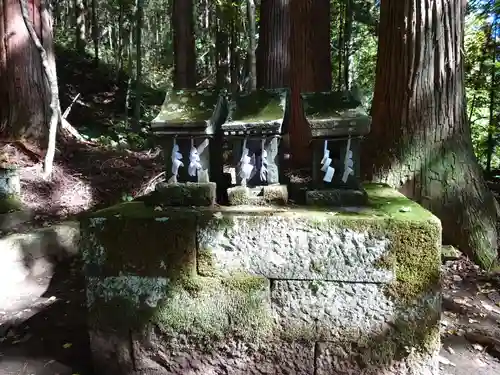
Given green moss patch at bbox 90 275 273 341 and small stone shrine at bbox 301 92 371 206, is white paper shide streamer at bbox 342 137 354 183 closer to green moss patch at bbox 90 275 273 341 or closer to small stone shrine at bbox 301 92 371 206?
small stone shrine at bbox 301 92 371 206

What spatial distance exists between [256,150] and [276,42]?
4283 mm

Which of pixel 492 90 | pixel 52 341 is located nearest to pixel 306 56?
pixel 492 90

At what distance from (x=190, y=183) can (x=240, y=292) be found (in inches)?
28.7

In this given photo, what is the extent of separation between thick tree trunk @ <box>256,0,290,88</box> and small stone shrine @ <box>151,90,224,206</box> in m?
3.89

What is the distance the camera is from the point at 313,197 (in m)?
2.46

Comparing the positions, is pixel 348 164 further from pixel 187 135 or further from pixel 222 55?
pixel 222 55

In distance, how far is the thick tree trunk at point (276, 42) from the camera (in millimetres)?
6180

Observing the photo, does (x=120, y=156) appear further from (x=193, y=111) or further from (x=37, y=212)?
(x=193, y=111)

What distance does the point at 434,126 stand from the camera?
3.70m

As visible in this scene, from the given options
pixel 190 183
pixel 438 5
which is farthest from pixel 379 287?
pixel 438 5

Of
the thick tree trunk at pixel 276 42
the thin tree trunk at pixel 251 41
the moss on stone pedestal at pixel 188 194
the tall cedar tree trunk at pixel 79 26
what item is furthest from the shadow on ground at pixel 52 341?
the tall cedar tree trunk at pixel 79 26

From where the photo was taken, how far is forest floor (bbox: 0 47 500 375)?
2562 millimetres

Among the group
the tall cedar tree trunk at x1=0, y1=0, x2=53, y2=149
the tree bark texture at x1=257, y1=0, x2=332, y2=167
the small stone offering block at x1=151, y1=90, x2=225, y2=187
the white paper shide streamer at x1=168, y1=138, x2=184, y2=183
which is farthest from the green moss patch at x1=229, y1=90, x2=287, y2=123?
the tall cedar tree trunk at x1=0, y1=0, x2=53, y2=149

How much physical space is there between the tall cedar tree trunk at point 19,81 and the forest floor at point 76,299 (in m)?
0.40
